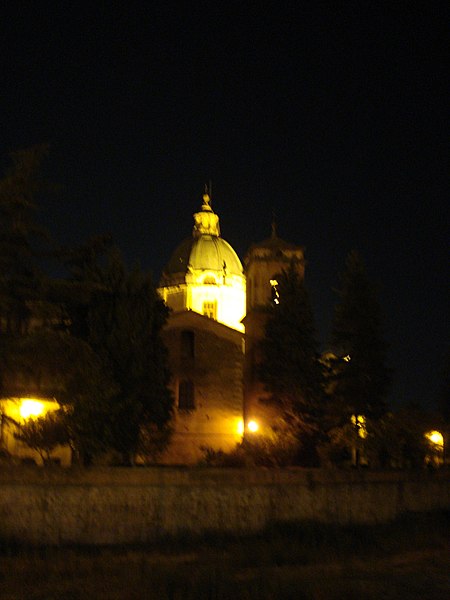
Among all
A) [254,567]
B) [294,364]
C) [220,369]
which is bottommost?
[254,567]

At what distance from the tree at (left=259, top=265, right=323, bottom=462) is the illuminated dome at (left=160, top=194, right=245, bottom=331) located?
1804 centimetres

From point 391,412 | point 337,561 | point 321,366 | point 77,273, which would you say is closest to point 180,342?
point 321,366

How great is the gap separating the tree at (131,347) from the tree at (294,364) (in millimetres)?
5497

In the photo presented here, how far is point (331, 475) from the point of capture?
19.9m

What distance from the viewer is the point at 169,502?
55.6 ft

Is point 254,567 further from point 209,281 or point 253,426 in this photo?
point 209,281

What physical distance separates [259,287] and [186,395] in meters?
8.12

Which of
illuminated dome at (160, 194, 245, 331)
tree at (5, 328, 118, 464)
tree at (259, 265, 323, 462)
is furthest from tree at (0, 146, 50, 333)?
illuminated dome at (160, 194, 245, 331)

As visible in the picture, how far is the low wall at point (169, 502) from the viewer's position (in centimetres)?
1588

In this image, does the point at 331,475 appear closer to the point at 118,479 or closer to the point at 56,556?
the point at 118,479

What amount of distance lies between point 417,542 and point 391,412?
48.0 feet

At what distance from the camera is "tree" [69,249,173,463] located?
23.9 meters

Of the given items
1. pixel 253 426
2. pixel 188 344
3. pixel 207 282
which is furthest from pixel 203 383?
pixel 207 282

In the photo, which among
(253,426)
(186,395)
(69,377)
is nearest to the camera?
(69,377)
